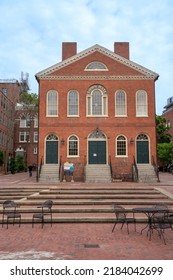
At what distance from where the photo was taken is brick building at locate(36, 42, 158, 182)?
2442cm

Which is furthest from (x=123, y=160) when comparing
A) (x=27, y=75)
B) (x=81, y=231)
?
(x=27, y=75)

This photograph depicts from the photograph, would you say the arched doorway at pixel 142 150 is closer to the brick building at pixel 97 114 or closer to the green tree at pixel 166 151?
the brick building at pixel 97 114

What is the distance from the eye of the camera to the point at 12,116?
45.7 metres

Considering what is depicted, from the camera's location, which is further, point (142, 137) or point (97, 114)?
point (97, 114)

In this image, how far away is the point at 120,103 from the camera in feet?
83.1

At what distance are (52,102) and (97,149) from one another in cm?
586

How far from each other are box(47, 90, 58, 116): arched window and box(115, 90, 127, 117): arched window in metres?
5.41

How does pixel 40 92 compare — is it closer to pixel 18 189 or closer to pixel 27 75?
pixel 18 189

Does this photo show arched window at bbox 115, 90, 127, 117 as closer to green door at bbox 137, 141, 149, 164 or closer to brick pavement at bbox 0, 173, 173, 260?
green door at bbox 137, 141, 149, 164

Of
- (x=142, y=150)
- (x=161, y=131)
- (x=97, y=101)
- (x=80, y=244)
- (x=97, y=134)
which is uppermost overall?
(x=97, y=101)

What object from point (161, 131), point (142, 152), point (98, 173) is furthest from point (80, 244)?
point (161, 131)

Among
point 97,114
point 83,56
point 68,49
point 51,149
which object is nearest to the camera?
point 51,149

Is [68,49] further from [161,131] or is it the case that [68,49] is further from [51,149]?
[161,131]

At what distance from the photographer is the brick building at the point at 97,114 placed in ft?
80.1
